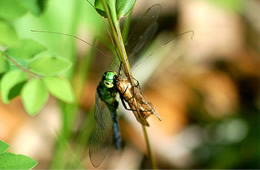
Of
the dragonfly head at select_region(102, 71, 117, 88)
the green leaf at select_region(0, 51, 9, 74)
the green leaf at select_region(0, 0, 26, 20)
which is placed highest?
the green leaf at select_region(0, 0, 26, 20)

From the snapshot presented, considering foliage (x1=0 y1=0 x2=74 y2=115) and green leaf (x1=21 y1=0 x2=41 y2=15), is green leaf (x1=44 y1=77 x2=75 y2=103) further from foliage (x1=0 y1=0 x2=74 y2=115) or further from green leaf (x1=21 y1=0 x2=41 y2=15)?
green leaf (x1=21 y1=0 x2=41 y2=15)

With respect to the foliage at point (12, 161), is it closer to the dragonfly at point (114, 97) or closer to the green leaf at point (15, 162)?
the green leaf at point (15, 162)

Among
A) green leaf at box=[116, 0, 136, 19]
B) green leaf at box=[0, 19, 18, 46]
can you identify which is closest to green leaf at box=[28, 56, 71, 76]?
green leaf at box=[0, 19, 18, 46]

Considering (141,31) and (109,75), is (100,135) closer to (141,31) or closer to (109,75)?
(109,75)

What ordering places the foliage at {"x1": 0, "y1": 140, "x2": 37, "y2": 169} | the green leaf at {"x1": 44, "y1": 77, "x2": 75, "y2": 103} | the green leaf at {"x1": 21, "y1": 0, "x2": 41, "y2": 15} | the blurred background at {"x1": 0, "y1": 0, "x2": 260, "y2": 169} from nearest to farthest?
1. the foliage at {"x1": 0, "y1": 140, "x2": 37, "y2": 169}
2. the green leaf at {"x1": 21, "y1": 0, "x2": 41, "y2": 15}
3. the green leaf at {"x1": 44, "y1": 77, "x2": 75, "y2": 103}
4. the blurred background at {"x1": 0, "y1": 0, "x2": 260, "y2": 169}

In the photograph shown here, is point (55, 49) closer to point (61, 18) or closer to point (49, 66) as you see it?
point (61, 18)

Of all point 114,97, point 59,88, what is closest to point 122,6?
point 59,88

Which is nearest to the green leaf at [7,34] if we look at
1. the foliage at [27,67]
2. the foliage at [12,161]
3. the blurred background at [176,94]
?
the foliage at [27,67]
